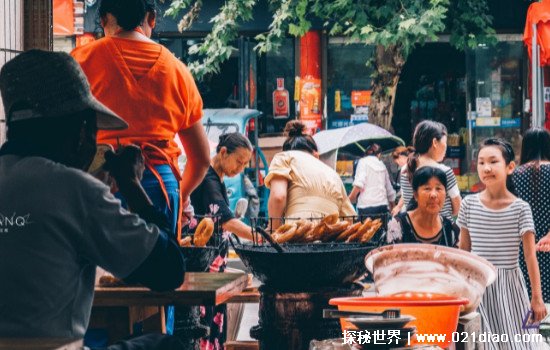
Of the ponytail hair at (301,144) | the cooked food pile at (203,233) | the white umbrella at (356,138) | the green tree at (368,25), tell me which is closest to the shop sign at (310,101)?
the green tree at (368,25)

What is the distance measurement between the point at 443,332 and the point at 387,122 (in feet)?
45.9

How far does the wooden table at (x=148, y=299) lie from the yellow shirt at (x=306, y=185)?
149 inches

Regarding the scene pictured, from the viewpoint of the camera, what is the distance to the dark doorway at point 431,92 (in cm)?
2039

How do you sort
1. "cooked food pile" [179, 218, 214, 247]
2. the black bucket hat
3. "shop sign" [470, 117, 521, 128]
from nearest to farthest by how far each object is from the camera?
the black bucket hat < "cooked food pile" [179, 218, 214, 247] < "shop sign" [470, 117, 521, 128]

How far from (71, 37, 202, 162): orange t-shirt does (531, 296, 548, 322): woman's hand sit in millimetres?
3328

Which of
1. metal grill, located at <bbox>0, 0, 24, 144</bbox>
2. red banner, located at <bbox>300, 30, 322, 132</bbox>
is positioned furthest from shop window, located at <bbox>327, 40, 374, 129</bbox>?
metal grill, located at <bbox>0, 0, 24, 144</bbox>

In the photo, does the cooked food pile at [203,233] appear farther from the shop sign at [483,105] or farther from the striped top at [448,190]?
the shop sign at [483,105]

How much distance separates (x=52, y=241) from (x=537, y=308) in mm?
4807

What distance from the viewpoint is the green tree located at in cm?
1780

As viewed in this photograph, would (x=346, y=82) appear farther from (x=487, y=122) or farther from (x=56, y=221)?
(x=56, y=221)

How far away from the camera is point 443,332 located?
15.9 feet

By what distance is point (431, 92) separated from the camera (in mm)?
20438

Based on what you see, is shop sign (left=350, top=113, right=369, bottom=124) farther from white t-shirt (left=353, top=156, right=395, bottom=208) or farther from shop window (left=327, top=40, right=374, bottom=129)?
white t-shirt (left=353, top=156, right=395, bottom=208)

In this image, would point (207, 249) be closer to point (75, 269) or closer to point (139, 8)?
point (139, 8)
